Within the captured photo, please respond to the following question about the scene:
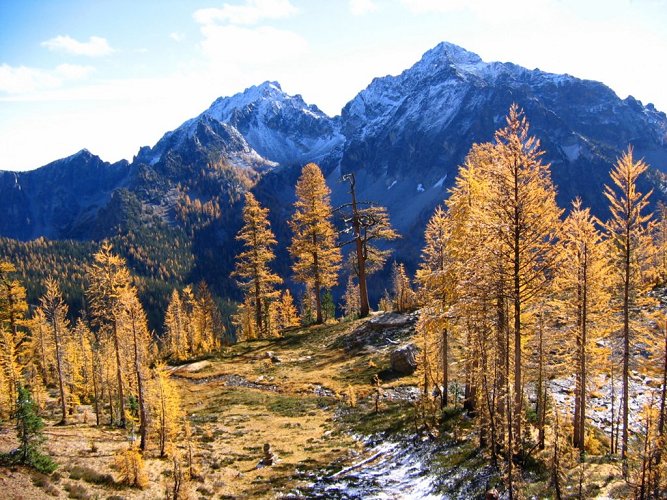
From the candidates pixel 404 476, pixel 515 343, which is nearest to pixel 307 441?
pixel 404 476

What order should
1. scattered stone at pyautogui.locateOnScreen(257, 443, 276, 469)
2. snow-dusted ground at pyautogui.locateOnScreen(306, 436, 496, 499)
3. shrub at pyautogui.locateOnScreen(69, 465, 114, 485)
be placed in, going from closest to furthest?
1. snow-dusted ground at pyautogui.locateOnScreen(306, 436, 496, 499)
2. shrub at pyautogui.locateOnScreen(69, 465, 114, 485)
3. scattered stone at pyautogui.locateOnScreen(257, 443, 276, 469)

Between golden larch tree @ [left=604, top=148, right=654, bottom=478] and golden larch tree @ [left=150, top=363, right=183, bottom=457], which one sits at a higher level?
golden larch tree @ [left=604, top=148, right=654, bottom=478]

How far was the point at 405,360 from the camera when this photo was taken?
31625 millimetres

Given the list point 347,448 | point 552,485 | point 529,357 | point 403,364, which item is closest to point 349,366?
point 403,364

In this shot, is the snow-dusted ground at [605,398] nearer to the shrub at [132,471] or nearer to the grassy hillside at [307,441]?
the grassy hillside at [307,441]

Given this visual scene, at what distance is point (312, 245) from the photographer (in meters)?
45.5

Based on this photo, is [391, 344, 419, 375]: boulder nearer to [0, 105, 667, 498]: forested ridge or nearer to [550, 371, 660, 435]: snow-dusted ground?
[0, 105, 667, 498]: forested ridge

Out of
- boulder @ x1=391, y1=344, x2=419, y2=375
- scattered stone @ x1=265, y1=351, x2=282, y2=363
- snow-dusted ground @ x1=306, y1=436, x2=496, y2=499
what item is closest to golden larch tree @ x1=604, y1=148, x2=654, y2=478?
snow-dusted ground @ x1=306, y1=436, x2=496, y2=499

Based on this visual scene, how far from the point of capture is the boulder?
31531 mm

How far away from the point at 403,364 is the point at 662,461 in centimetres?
1914

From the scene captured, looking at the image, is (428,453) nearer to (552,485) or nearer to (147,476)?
(552,485)

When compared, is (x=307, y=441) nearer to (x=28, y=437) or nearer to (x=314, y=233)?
(x=28, y=437)

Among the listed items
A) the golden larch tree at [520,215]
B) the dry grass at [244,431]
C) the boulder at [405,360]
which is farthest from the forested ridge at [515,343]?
the dry grass at [244,431]

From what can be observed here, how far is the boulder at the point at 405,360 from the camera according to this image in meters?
31.5
